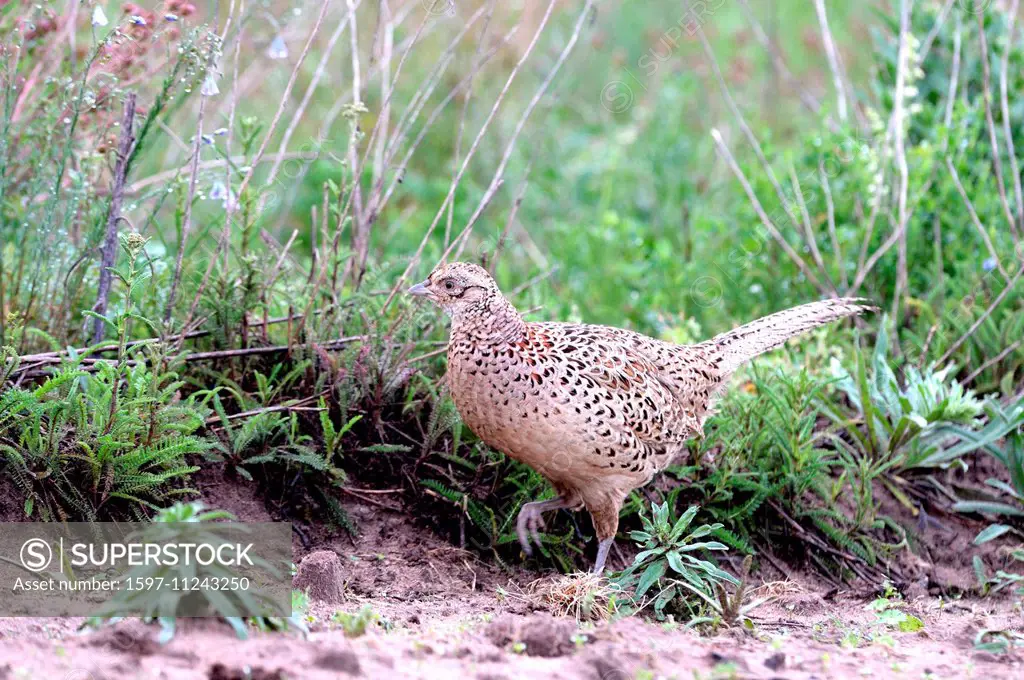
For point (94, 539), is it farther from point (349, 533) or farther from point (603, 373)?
point (603, 373)

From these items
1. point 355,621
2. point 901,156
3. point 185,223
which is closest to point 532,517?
point 355,621

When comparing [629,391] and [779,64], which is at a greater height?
[779,64]

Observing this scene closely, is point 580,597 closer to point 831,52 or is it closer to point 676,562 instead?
point 676,562

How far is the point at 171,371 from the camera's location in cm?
369

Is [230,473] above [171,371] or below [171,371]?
below

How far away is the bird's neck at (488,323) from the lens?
3848 millimetres

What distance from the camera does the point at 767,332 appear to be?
461 cm

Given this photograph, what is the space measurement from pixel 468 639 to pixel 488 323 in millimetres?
1229

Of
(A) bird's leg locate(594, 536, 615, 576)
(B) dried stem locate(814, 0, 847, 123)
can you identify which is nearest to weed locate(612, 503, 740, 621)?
(A) bird's leg locate(594, 536, 615, 576)

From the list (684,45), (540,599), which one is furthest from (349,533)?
(684,45)

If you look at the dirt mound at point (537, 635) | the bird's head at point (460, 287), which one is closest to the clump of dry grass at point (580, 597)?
the dirt mound at point (537, 635)

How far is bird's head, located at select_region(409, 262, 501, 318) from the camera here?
3.91 metres

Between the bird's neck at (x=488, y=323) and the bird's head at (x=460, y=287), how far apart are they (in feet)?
0.05

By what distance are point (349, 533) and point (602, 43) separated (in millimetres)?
6003
